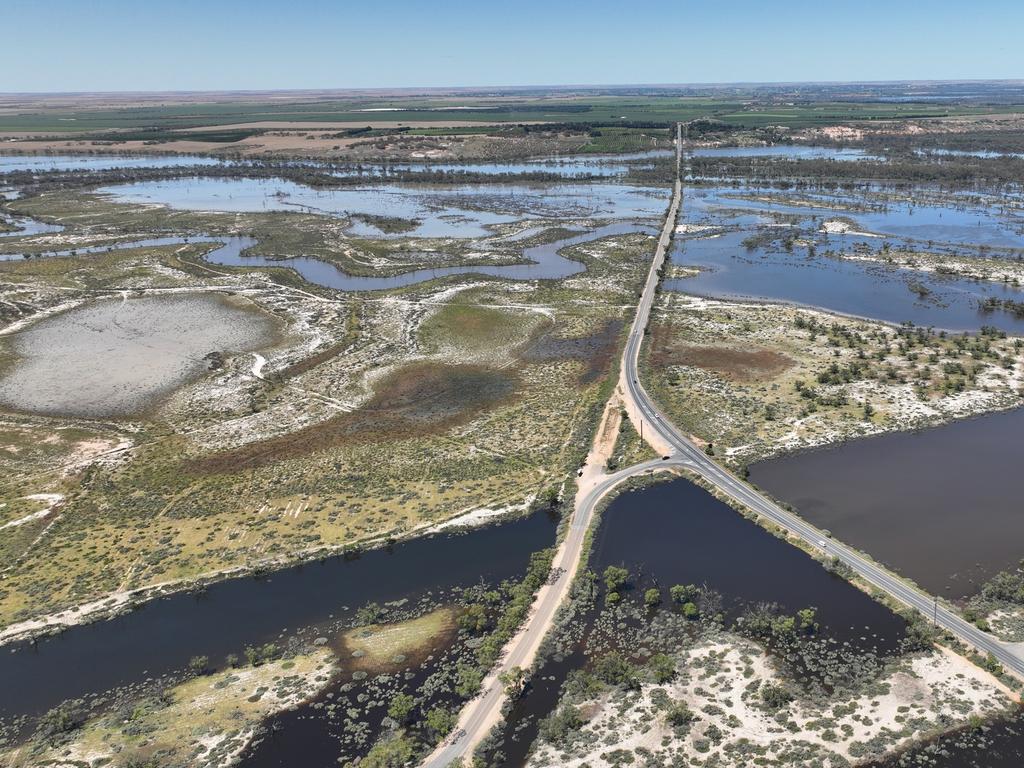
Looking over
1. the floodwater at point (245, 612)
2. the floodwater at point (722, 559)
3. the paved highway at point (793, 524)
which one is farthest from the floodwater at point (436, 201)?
the floodwater at point (245, 612)

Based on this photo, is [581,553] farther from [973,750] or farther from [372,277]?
[372,277]

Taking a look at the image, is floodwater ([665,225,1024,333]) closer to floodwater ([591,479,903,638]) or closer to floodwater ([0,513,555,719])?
floodwater ([591,479,903,638])

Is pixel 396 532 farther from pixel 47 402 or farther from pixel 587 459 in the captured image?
pixel 47 402

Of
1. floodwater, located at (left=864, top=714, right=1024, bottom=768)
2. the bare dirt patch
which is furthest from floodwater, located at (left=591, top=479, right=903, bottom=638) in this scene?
the bare dirt patch

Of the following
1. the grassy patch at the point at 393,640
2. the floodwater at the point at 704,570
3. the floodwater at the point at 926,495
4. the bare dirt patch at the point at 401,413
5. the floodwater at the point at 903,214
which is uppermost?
the floodwater at the point at 903,214

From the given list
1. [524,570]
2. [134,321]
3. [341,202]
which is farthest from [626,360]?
[341,202]

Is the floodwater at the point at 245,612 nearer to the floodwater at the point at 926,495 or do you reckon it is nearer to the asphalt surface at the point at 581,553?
the asphalt surface at the point at 581,553
